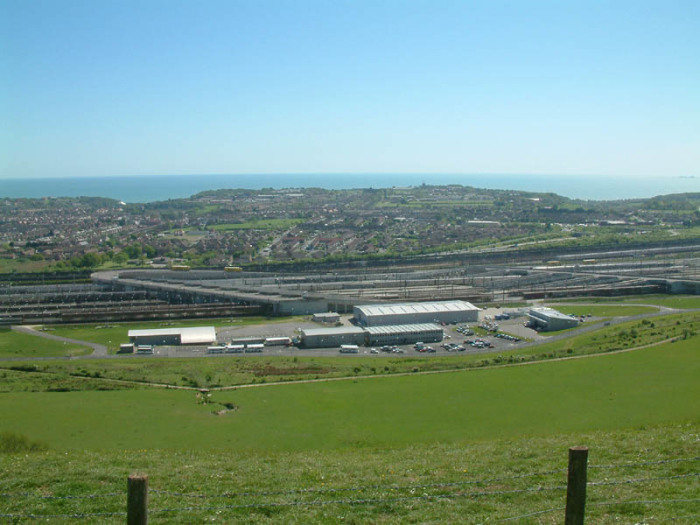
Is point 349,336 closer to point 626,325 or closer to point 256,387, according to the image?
point 256,387

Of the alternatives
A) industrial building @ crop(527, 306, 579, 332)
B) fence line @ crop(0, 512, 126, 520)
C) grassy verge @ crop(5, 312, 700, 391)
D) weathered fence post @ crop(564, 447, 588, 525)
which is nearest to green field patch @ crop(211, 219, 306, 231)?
industrial building @ crop(527, 306, 579, 332)

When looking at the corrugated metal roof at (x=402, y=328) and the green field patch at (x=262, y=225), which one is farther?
the green field patch at (x=262, y=225)

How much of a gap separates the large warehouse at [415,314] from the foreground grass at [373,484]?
14430mm

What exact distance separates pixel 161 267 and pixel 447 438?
1103 inches

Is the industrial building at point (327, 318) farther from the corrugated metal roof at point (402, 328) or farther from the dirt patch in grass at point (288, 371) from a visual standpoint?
the dirt patch in grass at point (288, 371)

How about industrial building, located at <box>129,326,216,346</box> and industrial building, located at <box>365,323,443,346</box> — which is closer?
industrial building, located at <box>129,326,216,346</box>

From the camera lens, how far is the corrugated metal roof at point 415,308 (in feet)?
73.9

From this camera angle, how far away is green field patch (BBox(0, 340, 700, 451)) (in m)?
9.56

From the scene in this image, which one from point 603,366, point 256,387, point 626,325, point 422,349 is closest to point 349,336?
point 422,349

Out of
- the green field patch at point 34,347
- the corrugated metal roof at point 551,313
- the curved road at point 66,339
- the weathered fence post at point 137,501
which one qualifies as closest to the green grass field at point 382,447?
the weathered fence post at point 137,501

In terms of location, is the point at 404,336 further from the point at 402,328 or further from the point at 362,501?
the point at 362,501

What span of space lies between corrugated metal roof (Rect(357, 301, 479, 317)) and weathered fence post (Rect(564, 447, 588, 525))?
19.5 meters

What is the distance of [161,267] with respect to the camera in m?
34.1

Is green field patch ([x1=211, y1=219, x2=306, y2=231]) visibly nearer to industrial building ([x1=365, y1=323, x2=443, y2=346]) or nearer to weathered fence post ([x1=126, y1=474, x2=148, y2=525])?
industrial building ([x1=365, y1=323, x2=443, y2=346])
